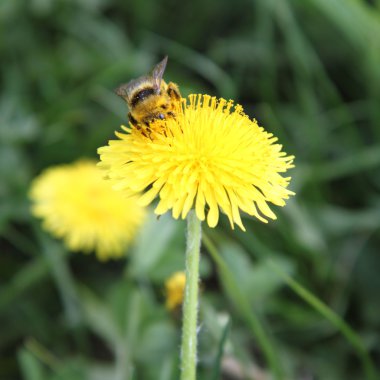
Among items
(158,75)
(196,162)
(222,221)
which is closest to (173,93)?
(158,75)

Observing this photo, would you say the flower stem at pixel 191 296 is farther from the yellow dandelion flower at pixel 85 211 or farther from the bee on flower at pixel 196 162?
the yellow dandelion flower at pixel 85 211

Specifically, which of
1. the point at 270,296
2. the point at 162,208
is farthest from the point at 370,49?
the point at 162,208

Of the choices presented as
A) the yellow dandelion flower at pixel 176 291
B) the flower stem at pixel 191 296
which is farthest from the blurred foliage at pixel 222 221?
the flower stem at pixel 191 296

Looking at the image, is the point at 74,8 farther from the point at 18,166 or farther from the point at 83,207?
the point at 83,207

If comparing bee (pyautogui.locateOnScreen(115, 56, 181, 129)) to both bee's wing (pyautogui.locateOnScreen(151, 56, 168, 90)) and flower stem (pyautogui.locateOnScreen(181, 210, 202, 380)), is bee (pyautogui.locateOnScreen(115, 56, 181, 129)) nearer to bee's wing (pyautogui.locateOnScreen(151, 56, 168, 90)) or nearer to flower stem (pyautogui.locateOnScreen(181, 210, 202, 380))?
bee's wing (pyautogui.locateOnScreen(151, 56, 168, 90))

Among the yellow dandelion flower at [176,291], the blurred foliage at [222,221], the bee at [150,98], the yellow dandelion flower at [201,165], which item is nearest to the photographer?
the yellow dandelion flower at [201,165]
